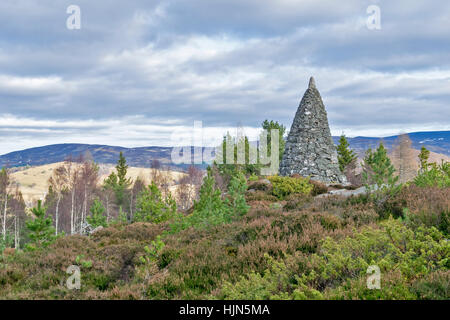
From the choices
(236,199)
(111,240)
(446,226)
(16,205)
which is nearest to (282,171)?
(236,199)

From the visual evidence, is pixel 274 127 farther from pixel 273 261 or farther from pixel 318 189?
pixel 273 261

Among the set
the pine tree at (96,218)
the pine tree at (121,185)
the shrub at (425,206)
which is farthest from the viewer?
the pine tree at (121,185)

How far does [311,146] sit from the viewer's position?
71.2 ft

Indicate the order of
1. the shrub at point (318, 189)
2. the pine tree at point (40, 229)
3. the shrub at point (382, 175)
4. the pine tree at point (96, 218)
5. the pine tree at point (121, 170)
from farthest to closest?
the pine tree at point (121, 170) < the pine tree at point (96, 218) < the shrub at point (318, 189) < the pine tree at point (40, 229) < the shrub at point (382, 175)

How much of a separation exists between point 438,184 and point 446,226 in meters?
4.78

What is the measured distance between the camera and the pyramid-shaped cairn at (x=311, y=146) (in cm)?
2125

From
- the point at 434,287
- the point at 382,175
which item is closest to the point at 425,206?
the point at 382,175

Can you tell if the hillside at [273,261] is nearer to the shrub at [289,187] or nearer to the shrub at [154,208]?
the shrub at [154,208]

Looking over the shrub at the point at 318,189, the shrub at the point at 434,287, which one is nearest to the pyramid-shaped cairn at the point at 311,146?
the shrub at the point at 318,189

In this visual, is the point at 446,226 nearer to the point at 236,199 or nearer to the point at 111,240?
the point at 236,199

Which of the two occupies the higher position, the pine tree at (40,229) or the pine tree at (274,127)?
the pine tree at (274,127)

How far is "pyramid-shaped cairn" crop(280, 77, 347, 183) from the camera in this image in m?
21.2

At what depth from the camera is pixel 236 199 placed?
10.3m

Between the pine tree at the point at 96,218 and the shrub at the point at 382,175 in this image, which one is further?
the pine tree at the point at 96,218
